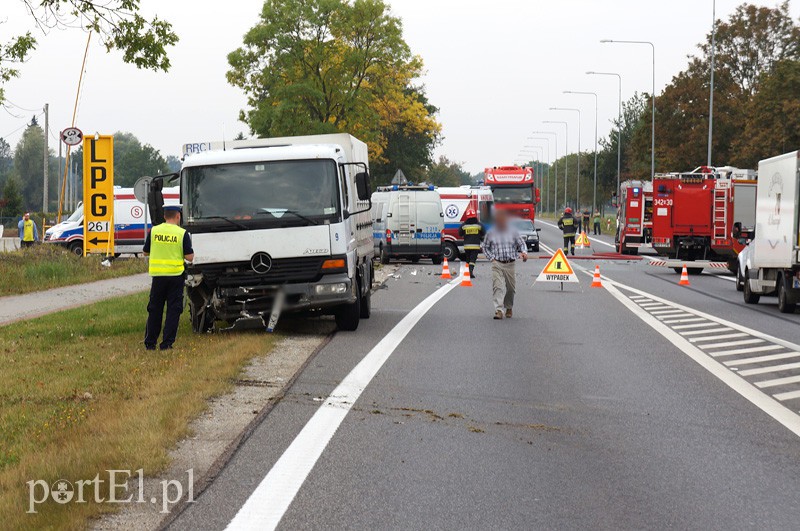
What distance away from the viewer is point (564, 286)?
93.3 feet

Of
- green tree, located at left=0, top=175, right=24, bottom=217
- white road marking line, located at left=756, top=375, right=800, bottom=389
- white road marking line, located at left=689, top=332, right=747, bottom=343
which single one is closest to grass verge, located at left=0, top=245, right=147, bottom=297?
white road marking line, located at left=689, top=332, right=747, bottom=343

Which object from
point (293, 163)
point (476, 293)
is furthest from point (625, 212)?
point (293, 163)

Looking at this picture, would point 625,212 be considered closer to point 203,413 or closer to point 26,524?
point 203,413

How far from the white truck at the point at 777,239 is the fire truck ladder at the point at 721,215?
14.1m

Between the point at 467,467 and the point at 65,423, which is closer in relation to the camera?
the point at 467,467

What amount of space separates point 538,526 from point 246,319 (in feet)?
31.2

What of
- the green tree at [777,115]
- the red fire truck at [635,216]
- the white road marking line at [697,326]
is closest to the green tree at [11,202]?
the green tree at [777,115]

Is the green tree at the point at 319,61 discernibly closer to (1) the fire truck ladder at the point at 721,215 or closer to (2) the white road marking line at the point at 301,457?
(1) the fire truck ladder at the point at 721,215

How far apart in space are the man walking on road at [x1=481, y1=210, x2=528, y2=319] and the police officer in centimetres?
608

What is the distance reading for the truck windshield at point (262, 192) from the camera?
15031 mm

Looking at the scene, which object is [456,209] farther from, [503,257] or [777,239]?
[503,257]

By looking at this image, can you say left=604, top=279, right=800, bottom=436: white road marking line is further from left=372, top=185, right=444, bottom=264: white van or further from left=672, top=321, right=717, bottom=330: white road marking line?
left=372, top=185, right=444, bottom=264: white van

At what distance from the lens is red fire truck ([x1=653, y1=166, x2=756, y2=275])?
37812mm

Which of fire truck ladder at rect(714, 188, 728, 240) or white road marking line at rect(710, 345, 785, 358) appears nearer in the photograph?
white road marking line at rect(710, 345, 785, 358)
